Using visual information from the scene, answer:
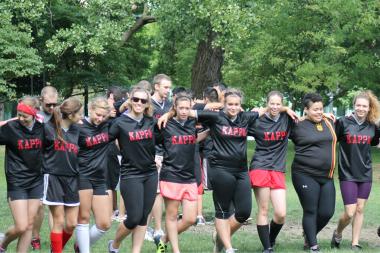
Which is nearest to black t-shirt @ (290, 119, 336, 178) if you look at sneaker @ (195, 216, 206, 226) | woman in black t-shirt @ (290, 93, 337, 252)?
Result: woman in black t-shirt @ (290, 93, 337, 252)

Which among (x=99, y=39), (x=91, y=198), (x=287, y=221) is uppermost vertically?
(x=99, y=39)

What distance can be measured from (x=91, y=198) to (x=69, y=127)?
93cm

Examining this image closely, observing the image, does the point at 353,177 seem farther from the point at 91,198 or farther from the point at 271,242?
the point at 91,198

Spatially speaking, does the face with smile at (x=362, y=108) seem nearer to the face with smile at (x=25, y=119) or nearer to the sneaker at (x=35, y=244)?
the face with smile at (x=25, y=119)

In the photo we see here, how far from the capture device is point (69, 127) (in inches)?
331

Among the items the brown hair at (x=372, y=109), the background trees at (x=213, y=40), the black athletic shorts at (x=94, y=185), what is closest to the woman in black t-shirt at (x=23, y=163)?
the black athletic shorts at (x=94, y=185)

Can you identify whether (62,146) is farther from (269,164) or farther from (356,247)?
(356,247)

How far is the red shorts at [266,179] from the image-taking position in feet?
29.3

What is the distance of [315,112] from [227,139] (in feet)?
4.34

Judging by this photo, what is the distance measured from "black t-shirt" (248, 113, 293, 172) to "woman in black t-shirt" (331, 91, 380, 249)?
1.07 m

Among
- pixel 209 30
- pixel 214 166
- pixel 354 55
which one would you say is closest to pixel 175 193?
pixel 214 166

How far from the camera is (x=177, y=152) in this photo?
28.3ft

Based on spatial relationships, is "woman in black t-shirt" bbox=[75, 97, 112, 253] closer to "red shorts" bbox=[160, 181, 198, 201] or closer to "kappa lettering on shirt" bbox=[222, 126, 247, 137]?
"red shorts" bbox=[160, 181, 198, 201]

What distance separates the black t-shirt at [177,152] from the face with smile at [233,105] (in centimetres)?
52
